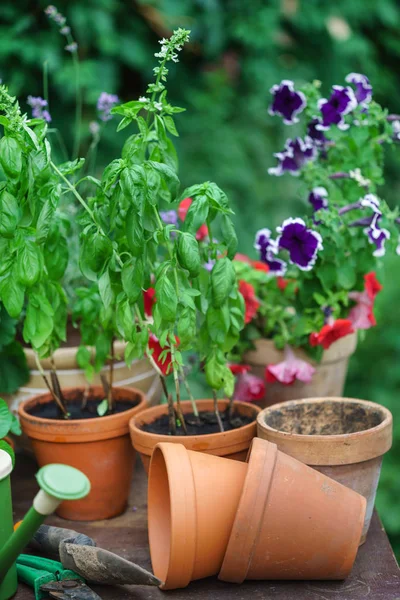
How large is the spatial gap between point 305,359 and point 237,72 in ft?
7.61

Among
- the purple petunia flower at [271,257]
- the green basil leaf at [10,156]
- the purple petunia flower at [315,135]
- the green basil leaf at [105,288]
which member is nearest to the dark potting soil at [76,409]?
the green basil leaf at [105,288]

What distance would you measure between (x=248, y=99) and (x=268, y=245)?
6.99 ft

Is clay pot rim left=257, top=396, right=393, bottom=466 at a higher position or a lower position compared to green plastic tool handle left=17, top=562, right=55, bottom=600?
higher

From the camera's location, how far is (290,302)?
5.98ft

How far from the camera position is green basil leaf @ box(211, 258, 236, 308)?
1.28 metres

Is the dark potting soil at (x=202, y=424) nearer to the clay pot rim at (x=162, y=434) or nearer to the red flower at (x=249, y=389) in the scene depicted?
the clay pot rim at (x=162, y=434)

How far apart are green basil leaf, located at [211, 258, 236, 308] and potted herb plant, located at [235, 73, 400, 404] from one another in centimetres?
30

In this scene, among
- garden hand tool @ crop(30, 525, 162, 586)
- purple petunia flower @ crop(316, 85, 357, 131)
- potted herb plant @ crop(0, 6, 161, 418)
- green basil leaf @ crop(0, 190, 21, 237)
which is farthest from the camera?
purple petunia flower @ crop(316, 85, 357, 131)

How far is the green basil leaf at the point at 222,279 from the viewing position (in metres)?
1.28

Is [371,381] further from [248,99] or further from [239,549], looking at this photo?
[239,549]

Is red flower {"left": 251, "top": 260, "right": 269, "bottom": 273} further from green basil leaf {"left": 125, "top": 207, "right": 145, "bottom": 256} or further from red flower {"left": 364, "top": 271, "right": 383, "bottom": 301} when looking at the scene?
green basil leaf {"left": 125, "top": 207, "right": 145, "bottom": 256}

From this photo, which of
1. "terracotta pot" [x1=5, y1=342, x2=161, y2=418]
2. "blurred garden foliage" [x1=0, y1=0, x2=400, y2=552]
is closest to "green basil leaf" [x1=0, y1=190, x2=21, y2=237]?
"terracotta pot" [x1=5, y1=342, x2=161, y2=418]

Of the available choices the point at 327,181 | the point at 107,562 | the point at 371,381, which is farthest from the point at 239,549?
the point at 371,381

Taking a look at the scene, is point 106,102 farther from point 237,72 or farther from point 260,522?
point 237,72
